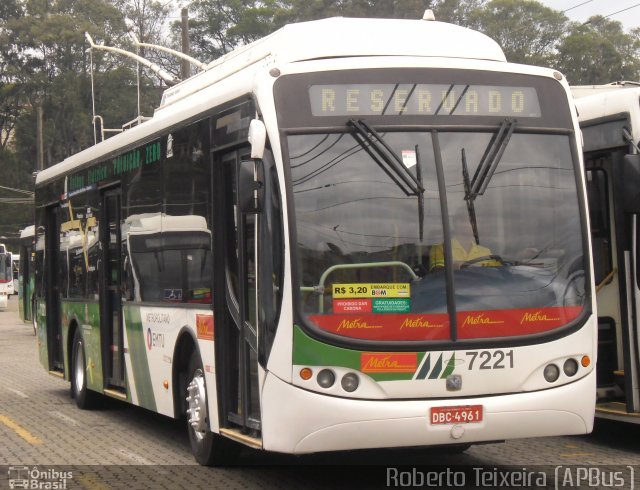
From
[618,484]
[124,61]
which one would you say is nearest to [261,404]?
[618,484]

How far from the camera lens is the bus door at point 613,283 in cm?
1049

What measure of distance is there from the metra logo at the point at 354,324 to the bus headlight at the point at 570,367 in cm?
139

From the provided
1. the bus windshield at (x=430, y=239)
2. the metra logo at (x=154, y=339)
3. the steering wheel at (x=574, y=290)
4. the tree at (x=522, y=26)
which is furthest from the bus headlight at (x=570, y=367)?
the tree at (x=522, y=26)

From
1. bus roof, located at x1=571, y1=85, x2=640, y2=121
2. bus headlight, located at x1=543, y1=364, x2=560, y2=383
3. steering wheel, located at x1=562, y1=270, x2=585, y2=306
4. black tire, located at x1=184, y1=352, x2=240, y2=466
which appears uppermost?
bus roof, located at x1=571, y1=85, x2=640, y2=121

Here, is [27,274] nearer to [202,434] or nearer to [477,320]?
[202,434]

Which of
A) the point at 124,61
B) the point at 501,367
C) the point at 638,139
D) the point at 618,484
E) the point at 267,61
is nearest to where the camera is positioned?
the point at 501,367

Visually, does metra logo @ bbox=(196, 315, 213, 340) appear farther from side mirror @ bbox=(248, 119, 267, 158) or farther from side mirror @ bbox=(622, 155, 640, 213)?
side mirror @ bbox=(622, 155, 640, 213)

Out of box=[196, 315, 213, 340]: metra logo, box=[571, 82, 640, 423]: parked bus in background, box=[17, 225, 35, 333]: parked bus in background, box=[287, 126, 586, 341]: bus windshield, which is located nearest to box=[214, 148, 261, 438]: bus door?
box=[196, 315, 213, 340]: metra logo

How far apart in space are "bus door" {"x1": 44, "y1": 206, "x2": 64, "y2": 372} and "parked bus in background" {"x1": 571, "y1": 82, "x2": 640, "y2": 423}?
308 inches

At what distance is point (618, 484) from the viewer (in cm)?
886

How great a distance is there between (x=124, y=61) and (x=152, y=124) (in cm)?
6403

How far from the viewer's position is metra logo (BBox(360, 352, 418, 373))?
782 cm

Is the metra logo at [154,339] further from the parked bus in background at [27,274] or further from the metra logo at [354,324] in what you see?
the parked bus in background at [27,274]

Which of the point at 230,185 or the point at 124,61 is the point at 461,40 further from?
the point at 124,61
